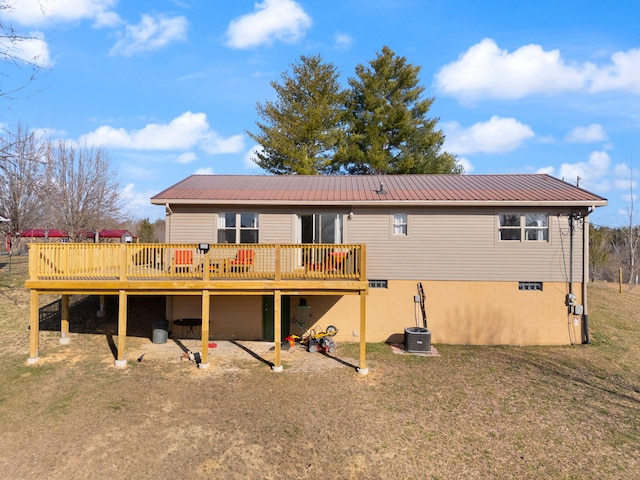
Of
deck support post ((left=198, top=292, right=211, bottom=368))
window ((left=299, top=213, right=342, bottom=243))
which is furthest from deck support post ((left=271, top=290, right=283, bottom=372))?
window ((left=299, top=213, right=342, bottom=243))

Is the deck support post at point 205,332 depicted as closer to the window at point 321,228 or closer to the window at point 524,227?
the window at point 321,228

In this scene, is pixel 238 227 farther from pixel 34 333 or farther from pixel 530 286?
pixel 530 286

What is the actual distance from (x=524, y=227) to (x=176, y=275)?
11275 mm

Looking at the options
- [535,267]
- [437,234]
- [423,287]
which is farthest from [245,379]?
[535,267]

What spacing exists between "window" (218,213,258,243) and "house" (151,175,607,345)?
0.03 metres

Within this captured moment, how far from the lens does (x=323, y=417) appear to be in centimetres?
714

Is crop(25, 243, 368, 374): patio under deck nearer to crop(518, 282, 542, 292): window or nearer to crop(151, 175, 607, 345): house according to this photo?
crop(151, 175, 607, 345): house

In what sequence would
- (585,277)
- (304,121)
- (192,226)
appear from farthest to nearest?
(304,121) < (192,226) < (585,277)

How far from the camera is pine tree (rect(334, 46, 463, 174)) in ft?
84.5

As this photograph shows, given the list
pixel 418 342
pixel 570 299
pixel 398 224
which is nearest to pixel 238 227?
pixel 398 224

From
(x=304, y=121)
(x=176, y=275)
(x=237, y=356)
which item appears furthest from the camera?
(x=304, y=121)

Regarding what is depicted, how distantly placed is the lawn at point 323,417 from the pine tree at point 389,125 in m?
17.6

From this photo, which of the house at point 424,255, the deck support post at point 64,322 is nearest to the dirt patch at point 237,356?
the house at point 424,255

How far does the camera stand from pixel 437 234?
39.6ft
